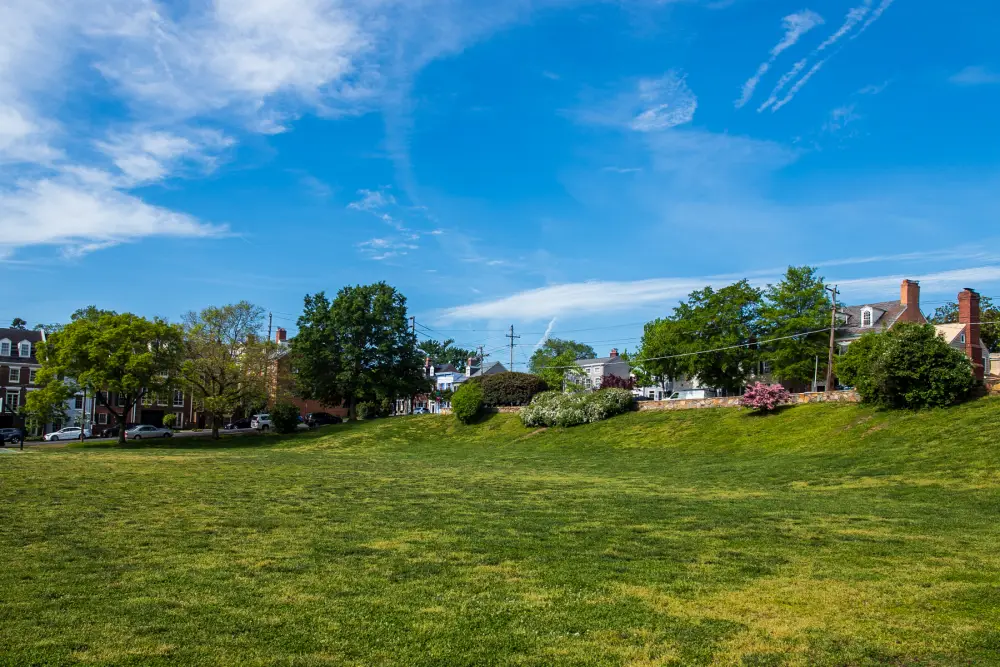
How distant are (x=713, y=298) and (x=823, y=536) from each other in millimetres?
53499

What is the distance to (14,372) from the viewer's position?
7812 cm

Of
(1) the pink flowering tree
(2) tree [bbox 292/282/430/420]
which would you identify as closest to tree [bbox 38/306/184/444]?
(2) tree [bbox 292/282/430/420]

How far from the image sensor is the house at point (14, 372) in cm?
7744

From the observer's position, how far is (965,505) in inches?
A: 633

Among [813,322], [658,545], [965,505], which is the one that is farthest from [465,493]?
[813,322]

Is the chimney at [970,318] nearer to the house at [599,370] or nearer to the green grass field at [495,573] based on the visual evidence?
the green grass field at [495,573]

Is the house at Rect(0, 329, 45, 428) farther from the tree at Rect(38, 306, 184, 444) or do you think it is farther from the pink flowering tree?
the pink flowering tree

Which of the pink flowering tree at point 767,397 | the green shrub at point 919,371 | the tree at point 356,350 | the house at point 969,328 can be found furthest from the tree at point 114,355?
the house at point 969,328

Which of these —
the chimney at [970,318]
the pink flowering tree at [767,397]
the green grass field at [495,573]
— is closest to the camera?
the green grass field at [495,573]

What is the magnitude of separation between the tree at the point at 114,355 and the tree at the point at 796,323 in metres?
45.4

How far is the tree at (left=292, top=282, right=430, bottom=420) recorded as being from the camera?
2697 inches

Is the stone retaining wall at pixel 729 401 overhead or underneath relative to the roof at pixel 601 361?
underneath

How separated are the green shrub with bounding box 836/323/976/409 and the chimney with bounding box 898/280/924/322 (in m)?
35.8

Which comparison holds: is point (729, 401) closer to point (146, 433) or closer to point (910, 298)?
point (910, 298)
